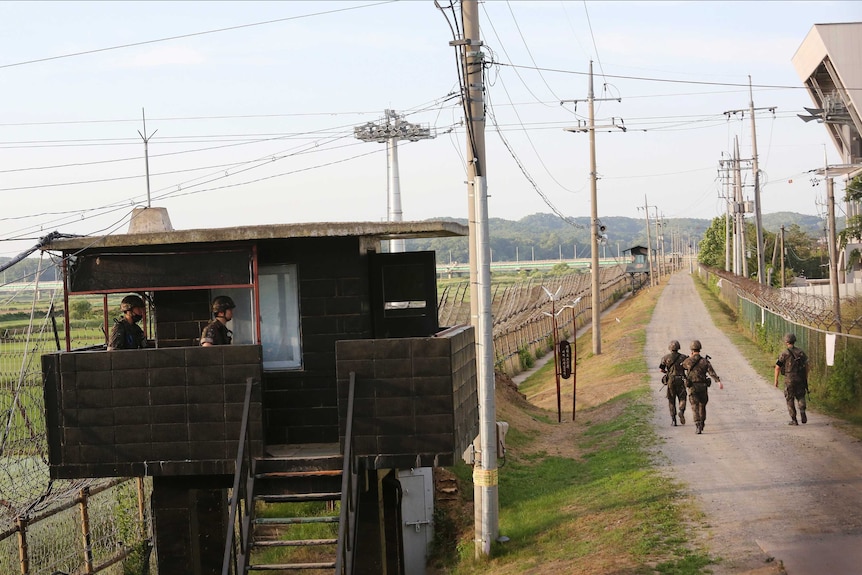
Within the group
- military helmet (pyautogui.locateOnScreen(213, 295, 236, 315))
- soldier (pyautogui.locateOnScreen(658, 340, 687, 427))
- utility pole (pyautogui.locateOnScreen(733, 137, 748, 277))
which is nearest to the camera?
military helmet (pyautogui.locateOnScreen(213, 295, 236, 315))

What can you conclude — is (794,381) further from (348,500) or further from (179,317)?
(179,317)

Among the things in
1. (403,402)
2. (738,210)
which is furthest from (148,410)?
(738,210)

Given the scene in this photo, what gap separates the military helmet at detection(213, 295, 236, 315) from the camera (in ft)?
36.7

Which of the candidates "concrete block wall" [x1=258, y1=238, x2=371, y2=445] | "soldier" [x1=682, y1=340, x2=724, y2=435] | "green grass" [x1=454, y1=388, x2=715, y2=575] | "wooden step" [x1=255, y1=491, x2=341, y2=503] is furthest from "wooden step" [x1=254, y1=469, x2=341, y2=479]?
"soldier" [x1=682, y1=340, x2=724, y2=435]

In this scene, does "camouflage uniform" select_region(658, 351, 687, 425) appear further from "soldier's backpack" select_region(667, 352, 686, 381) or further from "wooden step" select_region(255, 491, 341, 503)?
"wooden step" select_region(255, 491, 341, 503)

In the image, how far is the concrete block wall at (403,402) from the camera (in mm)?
10664

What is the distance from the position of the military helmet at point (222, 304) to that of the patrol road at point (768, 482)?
5942 mm

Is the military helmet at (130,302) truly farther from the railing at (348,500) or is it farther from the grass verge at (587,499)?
the grass verge at (587,499)

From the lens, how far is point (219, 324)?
11141 millimetres

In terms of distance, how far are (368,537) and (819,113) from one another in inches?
2021

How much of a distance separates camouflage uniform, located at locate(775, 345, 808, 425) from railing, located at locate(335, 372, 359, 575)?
38.1 ft

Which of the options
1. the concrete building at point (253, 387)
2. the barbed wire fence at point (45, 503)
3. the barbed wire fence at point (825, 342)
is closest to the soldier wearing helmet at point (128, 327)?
the concrete building at point (253, 387)

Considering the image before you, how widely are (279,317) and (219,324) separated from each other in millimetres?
748

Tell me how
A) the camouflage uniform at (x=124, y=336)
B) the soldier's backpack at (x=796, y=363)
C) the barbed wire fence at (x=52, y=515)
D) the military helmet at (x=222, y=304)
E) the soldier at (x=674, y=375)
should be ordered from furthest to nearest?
1. the soldier at (x=674, y=375)
2. the soldier's backpack at (x=796, y=363)
3. the barbed wire fence at (x=52, y=515)
4. the camouflage uniform at (x=124, y=336)
5. the military helmet at (x=222, y=304)
